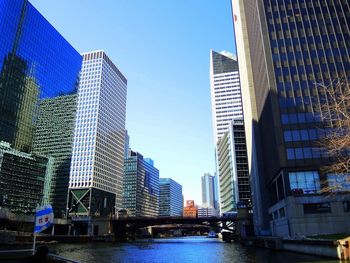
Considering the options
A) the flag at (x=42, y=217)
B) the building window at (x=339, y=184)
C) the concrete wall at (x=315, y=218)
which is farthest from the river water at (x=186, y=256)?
the flag at (x=42, y=217)

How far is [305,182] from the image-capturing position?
266 ft

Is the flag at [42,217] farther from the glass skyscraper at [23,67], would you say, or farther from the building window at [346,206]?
the glass skyscraper at [23,67]

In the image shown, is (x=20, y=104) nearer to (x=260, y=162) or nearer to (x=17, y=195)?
(x=17, y=195)

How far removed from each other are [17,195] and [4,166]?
1680 cm

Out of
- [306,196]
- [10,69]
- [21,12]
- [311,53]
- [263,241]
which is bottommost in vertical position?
[263,241]

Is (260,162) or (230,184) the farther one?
(230,184)

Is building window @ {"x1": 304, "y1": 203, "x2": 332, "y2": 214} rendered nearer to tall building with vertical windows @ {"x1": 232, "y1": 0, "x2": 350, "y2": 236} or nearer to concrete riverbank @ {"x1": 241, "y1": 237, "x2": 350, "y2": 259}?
tall building with vertical windows @ {"x1": 232, "y1": 0, "x2": 350, "y2": 236}

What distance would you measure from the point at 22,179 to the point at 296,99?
439 ft

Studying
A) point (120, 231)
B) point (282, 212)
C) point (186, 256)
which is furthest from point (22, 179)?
point (282, 212)

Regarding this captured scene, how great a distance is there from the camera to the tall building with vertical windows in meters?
75.8

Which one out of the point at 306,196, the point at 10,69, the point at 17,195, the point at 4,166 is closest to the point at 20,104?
the point at 10,69

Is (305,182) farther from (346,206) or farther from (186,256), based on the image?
(186,256)

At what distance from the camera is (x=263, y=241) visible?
270 ft

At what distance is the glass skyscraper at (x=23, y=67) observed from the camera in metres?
153
